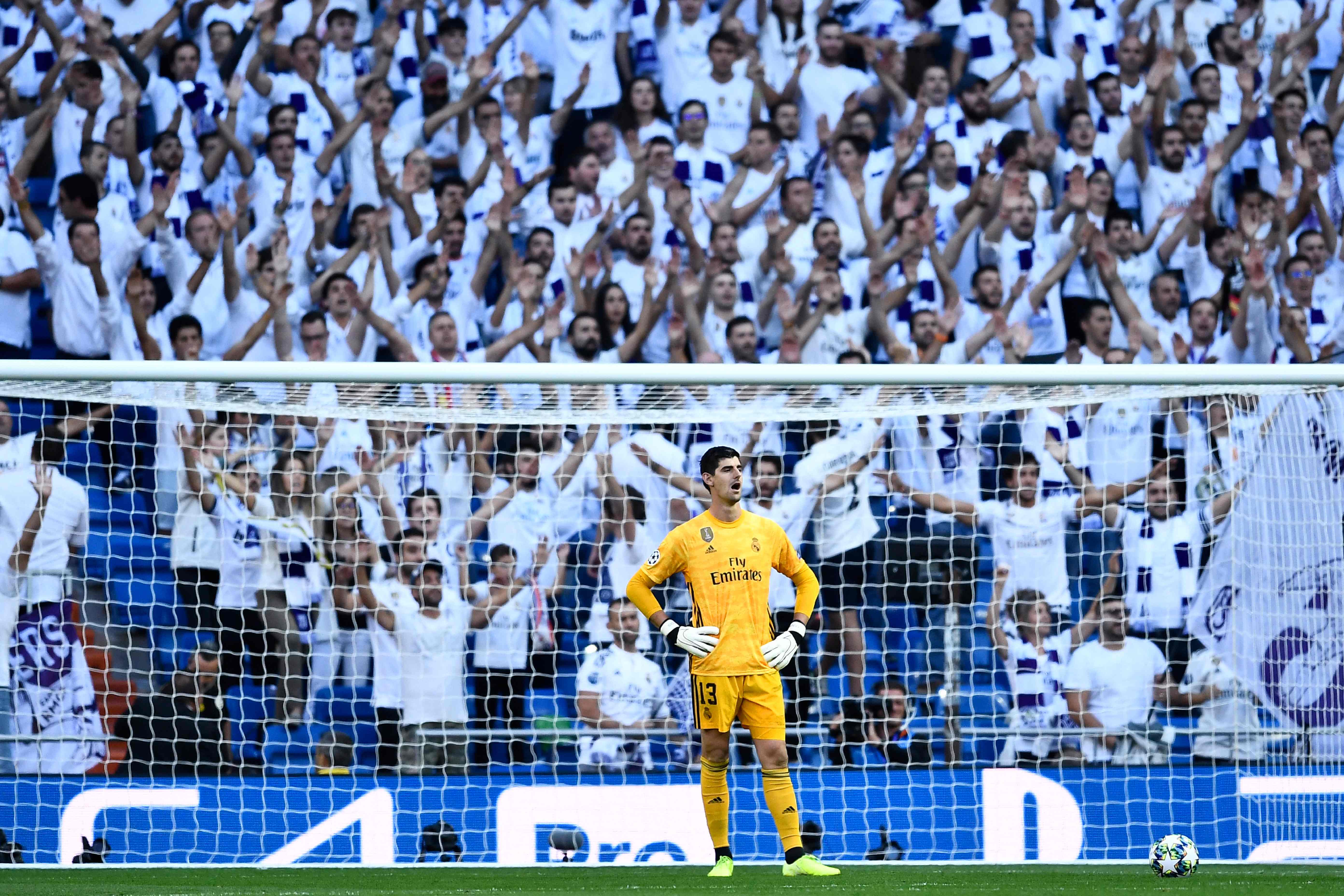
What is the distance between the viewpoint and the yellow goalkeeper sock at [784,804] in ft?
16.3

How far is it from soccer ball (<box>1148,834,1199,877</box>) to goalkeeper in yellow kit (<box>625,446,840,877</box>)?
1.19 metres

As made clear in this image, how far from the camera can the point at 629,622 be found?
723cm

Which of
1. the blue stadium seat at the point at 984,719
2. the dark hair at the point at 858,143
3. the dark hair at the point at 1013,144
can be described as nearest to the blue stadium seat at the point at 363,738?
the blue stadium seat at the point at 984,719

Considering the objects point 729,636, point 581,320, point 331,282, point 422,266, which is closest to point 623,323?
point 581,320

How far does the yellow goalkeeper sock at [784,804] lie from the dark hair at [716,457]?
108 centimetres

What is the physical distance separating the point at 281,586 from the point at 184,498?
67cm

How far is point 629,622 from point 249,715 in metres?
1.96

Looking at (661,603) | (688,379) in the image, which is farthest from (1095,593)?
(688,379)

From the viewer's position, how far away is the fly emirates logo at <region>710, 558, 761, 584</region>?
16.5 ft

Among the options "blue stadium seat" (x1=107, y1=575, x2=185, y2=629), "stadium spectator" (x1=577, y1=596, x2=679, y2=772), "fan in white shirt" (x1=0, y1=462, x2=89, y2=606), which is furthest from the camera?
"blue stadium seat" (x1=107, y1=575, x2=185, y2=629)

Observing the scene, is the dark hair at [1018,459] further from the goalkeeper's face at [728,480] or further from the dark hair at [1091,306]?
the goalkeeper's face at [728,480]

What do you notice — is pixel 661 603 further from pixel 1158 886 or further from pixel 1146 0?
pixel 1146 0

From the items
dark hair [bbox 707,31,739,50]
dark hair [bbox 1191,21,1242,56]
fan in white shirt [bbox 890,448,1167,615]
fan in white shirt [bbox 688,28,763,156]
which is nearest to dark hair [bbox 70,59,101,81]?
fan in white shirt [bbox 688,28,763,156]

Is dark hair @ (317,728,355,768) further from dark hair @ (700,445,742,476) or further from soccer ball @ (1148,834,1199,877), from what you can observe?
soccer ball @ (1148,834,1199,877)
